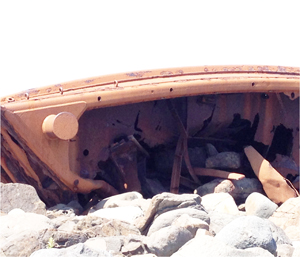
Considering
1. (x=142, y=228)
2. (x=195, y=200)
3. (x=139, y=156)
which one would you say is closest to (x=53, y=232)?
(x=142, y=228)

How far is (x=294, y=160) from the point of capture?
5340 mm

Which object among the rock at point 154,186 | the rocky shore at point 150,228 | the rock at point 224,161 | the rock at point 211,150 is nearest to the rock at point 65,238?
the rocky shore at point 150,228

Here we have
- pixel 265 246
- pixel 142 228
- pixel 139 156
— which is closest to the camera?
pixel 265 246

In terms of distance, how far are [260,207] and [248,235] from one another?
130cm

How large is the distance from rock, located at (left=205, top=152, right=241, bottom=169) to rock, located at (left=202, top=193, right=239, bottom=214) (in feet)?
2.60

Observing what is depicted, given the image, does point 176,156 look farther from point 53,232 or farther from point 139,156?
point 53,232

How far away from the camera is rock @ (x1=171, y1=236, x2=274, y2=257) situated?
2182 mm

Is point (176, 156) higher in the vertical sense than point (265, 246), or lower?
lower

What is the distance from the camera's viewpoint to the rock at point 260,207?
361 centimetres

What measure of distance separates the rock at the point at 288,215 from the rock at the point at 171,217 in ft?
2.46

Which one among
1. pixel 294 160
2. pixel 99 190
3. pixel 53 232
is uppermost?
pixel 53 232

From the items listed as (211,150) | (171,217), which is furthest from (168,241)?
(211,150)

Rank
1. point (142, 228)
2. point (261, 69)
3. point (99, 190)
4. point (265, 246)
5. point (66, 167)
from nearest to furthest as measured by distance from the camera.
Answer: point (265, 246) < point (142, 228) < point (66, 167) < point (99, 190) < point (261, 69)

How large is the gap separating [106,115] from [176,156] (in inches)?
31.3
